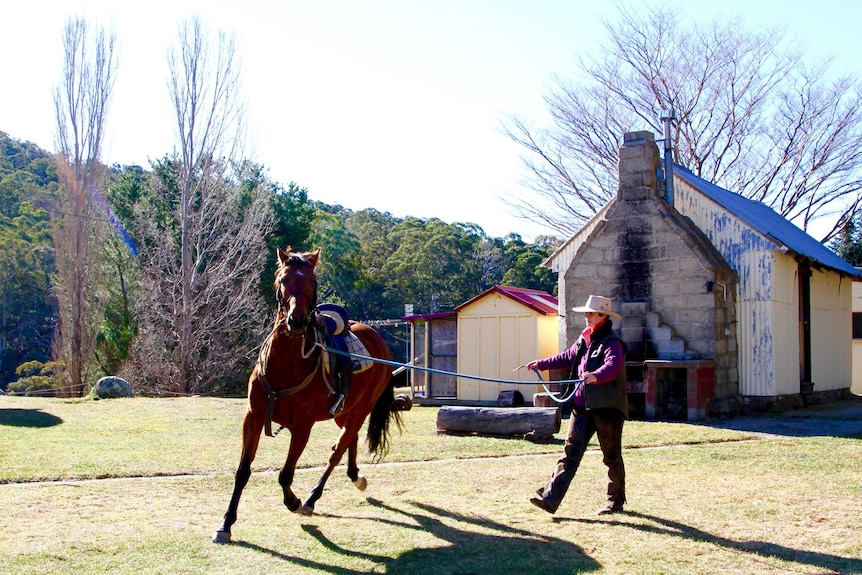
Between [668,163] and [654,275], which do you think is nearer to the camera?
[654,275]

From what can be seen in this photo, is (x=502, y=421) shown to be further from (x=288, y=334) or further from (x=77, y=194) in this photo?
(x=77, y=194)

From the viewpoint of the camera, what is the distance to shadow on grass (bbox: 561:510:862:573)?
566 centimetres

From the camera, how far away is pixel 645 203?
670 inches

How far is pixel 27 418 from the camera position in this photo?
47.2 feet

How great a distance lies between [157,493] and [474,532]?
3.22 meters

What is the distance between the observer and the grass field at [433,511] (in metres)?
5.68

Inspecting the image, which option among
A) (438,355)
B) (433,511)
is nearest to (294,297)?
(433,511)

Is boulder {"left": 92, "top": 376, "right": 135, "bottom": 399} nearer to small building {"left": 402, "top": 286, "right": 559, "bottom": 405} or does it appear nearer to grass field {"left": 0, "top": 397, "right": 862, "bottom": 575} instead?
small building {"left": 402, "top": 286, "right": 559, "bottom": 405}

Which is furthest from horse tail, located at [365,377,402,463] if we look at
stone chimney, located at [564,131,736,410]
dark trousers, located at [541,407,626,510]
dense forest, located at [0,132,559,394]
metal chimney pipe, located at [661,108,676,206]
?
dense forest, located at [0,132,559,394]

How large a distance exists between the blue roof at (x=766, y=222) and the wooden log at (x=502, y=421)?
7553 mm

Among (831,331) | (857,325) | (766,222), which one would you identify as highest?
(766,222)

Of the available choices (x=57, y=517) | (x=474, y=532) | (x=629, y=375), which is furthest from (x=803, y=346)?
(x=57, y=517)

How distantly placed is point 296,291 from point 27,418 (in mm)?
10219

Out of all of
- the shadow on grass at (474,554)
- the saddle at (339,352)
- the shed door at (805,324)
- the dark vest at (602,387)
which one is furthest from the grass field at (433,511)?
the shed door at (805,324)
